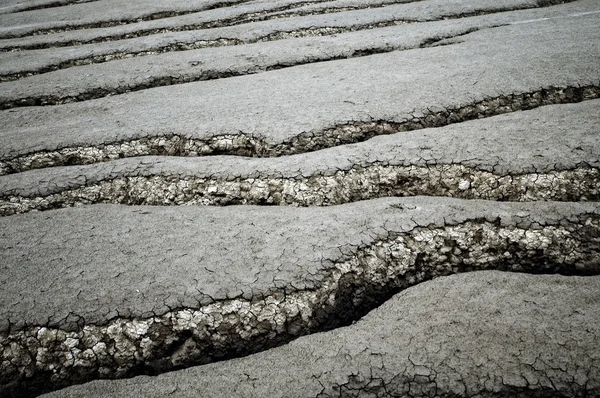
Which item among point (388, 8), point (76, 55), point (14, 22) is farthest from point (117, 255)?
point (14, 22)

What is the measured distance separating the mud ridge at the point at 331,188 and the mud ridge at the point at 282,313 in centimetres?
31

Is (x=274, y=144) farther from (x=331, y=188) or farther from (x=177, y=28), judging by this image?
(x=177, y=28)

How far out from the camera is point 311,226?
2.04 m

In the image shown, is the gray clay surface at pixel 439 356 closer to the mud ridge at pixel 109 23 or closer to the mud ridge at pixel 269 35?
the mud ridge at pixel 269 35

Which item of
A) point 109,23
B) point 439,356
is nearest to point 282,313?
point 439,356

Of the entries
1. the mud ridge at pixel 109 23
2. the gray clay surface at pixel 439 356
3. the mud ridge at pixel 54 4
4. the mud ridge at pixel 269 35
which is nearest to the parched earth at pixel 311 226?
the gray clay surface at pixel 439 356

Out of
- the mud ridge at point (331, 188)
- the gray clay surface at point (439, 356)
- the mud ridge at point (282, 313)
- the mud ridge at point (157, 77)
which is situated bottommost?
the gray clay surface at point (439, 356)

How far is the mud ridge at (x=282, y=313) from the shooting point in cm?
158

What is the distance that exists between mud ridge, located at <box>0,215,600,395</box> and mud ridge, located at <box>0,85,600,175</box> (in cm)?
108

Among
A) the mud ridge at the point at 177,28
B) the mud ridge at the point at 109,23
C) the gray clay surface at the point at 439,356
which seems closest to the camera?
the gray clay surface at the point at 439,356

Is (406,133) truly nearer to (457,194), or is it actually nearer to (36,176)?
(457,194)

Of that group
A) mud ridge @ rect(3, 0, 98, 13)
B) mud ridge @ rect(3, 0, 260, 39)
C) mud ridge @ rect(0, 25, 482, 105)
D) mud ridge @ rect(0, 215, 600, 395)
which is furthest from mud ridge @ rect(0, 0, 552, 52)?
mud ridge @ rect(0, 215, 600, 395)

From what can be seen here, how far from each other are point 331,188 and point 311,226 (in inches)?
14.9

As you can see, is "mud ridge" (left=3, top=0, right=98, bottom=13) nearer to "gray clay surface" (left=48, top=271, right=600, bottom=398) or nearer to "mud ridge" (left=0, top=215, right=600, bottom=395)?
"mud ridge" (left=0, top=215, right=600, bottom=395)
